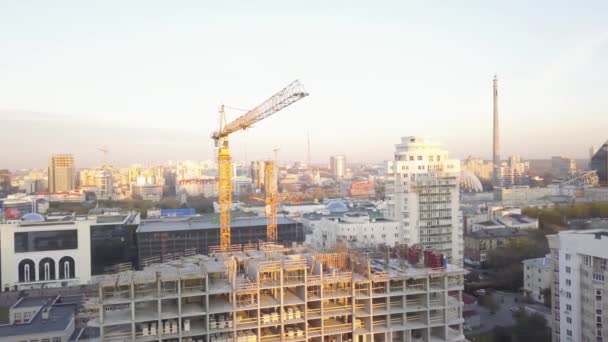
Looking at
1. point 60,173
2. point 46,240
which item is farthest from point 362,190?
point 46,240

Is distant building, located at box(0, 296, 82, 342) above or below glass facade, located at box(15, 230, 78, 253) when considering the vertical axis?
below

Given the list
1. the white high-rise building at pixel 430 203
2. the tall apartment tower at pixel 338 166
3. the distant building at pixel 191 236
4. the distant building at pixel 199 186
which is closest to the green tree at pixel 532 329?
the white high-rise building at pixel 430 203

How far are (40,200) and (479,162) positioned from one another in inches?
2320

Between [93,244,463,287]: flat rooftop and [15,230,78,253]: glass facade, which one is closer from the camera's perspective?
[93,244,463,287]: flat rooftop

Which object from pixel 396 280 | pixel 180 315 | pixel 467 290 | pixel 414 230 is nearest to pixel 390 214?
pixel 414 230

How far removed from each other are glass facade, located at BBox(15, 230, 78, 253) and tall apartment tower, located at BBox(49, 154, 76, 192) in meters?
44.9

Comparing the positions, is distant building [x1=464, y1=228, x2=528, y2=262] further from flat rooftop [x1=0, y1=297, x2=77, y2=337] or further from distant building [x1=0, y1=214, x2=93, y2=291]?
Answer: flat rooftop [x1=0, y1=297, x2=77, y2=337]

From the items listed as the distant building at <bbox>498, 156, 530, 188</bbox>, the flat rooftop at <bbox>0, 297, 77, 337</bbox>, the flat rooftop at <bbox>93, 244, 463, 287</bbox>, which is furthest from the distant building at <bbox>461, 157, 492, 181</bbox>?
the flat rooftop at <bbox>93, 244, 463, 287</bbox>

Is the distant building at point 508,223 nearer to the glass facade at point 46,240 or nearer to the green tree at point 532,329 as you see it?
the green tree at point 532,329

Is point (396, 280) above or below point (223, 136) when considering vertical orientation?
below

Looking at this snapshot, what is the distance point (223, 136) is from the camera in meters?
20.0

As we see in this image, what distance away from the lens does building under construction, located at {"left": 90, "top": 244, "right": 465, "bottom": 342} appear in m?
6.53

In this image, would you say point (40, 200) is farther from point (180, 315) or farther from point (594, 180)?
point (594, 180)

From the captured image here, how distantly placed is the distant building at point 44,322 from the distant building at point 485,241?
1751 cm
